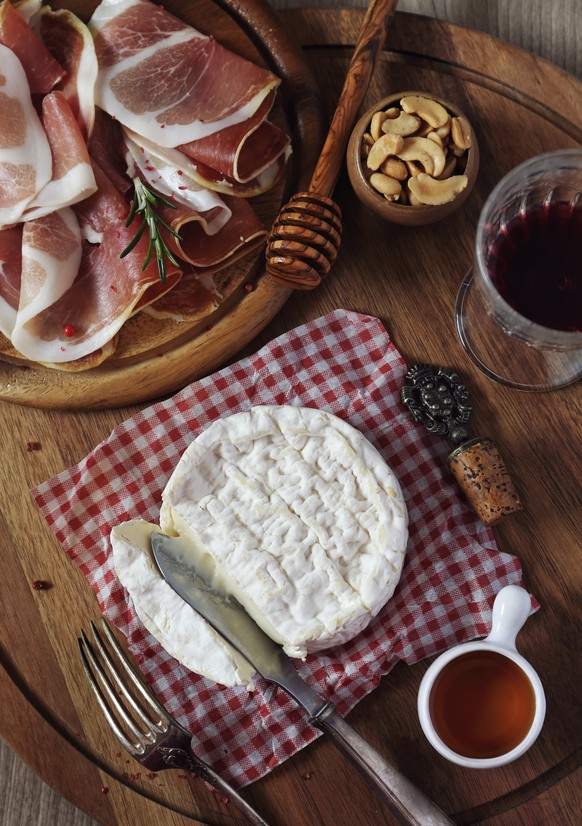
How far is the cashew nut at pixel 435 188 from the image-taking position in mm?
1359

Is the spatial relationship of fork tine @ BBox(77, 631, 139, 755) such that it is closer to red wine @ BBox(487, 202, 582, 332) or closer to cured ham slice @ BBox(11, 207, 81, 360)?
cured ham slice @ BBox(11, 207, 81, 360)

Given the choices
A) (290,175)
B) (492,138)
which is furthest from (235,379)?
(492,138)

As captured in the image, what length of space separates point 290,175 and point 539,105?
0.51 meters

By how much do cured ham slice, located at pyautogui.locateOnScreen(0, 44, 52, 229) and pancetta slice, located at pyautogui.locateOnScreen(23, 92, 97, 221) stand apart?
15mm

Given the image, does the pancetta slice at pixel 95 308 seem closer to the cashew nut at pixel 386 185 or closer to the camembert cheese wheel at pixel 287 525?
the camembert cheese wheel at pixel 287 525

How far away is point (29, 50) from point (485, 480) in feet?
3.85

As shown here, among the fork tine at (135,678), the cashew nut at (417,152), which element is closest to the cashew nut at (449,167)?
the cashew nut at (417,152)

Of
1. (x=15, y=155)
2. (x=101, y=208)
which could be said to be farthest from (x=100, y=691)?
(x=15, y=155)

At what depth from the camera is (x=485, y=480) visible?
137 centimetres

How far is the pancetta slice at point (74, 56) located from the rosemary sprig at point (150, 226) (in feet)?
0.58

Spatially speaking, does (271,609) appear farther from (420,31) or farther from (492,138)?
(420,31)

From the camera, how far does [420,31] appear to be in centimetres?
153

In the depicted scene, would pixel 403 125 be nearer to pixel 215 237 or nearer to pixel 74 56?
pixel 215 237

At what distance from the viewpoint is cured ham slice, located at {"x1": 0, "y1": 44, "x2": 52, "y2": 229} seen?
1415mm
